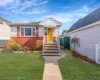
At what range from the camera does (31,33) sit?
23.3 meters

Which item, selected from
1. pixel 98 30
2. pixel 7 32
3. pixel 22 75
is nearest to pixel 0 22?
pixel 7 32

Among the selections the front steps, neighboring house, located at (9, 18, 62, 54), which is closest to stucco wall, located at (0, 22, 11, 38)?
neighboring house, located at (9, 18, 62, 54)

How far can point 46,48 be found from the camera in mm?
19031

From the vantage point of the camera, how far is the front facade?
2322 centimetres

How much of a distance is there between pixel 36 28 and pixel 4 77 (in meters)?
15.3

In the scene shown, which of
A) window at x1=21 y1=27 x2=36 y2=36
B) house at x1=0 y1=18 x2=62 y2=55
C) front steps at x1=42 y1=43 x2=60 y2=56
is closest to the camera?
front steps at x1=42 y1=43 x2=60 y2=56

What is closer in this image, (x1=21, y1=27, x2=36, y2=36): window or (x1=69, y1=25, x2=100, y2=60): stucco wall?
(x1=69, y1=25, x2=100, y2=60): stucco wall

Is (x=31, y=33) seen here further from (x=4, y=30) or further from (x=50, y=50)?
(x=4, y=30)

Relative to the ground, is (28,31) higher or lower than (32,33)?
higher

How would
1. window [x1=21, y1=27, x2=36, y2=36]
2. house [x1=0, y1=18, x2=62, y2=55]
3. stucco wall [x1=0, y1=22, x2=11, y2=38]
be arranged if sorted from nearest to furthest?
house [x1=0, y1=18, x2=62, y2=55] < window [x1=21, y1=27, x2=36, y2=36] < stucco wall [x1=0, y1=22, x2=11, y2=38]

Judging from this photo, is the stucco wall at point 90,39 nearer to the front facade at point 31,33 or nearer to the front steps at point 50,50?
the front steps at point 50,50

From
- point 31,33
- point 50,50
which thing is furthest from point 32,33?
point 50,50

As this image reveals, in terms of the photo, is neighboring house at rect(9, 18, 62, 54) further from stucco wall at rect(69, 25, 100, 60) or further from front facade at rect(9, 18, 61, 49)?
stucco wall at rect(69, 25, 100, 60)

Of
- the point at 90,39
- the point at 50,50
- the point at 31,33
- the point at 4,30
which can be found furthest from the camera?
the point at 4,30
